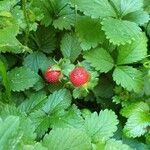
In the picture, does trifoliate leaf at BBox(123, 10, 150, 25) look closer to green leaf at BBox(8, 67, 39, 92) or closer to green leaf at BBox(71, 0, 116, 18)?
green leaf at BBox(71, 0, 116, 18)

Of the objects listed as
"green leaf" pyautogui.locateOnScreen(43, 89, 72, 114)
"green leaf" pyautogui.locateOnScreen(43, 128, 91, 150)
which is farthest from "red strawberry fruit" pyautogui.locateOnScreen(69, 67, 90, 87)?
"green leaf" pyautogui.locateOnScreen(43, 128, 91, 150)

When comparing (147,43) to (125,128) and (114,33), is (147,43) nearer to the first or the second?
(114,33)

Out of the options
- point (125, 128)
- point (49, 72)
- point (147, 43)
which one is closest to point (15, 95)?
point (49, 72)

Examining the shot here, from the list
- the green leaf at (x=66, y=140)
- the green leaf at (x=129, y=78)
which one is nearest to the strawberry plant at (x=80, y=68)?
the green leaf at (x=129, y=78)

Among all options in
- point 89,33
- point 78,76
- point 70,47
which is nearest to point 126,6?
point 89,33

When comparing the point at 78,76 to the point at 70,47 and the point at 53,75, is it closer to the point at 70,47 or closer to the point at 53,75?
the point at 53,75

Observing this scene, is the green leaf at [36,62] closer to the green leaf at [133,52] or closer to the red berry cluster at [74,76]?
the red berry cluster at [74,76]
